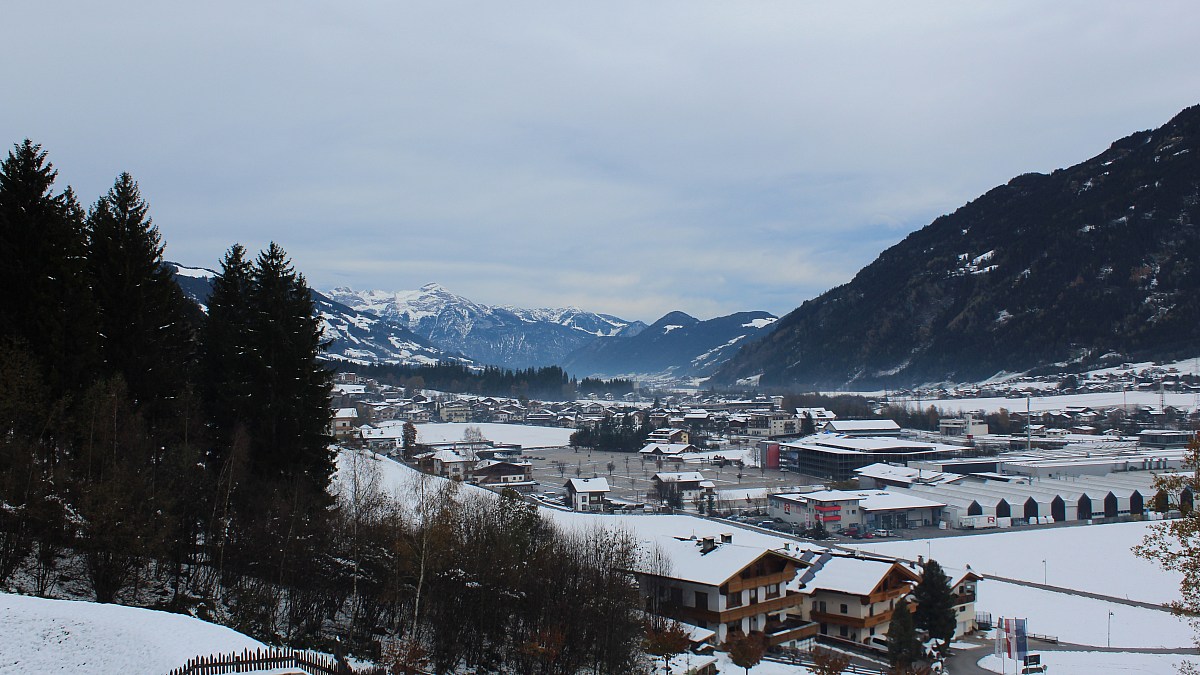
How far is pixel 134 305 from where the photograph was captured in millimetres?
17203

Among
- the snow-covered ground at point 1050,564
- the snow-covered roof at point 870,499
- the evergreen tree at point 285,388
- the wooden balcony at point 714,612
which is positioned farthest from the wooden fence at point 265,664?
the snow-covered roof at point 870,499

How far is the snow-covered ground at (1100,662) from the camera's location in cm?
2003

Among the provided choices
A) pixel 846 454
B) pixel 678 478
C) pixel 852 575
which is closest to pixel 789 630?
pixel 852 575

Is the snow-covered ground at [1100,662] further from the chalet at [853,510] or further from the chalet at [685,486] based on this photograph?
the chalet at [685,486]

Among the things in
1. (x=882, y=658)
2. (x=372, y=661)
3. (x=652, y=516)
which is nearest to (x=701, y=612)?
(x=882, y=658)

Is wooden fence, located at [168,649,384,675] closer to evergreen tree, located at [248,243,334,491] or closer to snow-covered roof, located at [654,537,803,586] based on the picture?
evergreen tree, located at [248,243,334,491]

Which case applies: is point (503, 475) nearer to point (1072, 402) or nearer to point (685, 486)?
point (685, 486)

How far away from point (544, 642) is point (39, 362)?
11.0 m

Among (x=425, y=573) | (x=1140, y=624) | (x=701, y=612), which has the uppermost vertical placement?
(x=425, y=573)

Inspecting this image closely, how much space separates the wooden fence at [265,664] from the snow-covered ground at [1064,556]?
28.4m

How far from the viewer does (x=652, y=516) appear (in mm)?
39938

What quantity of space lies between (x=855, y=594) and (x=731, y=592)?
419 centimetres

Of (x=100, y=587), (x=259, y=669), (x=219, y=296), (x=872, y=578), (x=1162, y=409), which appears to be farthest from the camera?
(x=1162, y=409)

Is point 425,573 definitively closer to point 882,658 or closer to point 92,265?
point 92,265
